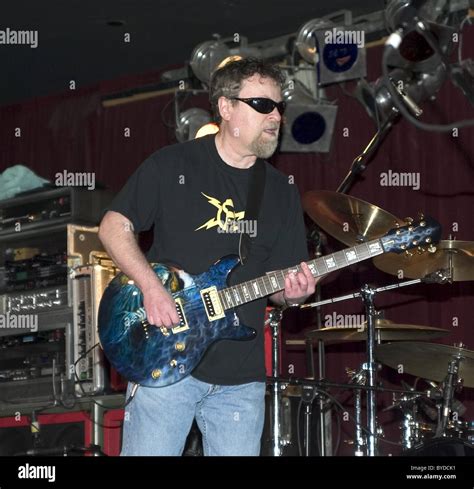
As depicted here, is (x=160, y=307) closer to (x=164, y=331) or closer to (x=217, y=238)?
(x=164, y=331)

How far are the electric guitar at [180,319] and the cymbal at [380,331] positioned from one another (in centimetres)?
184

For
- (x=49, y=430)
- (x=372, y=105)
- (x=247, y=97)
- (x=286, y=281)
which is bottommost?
(x=49, y=430)

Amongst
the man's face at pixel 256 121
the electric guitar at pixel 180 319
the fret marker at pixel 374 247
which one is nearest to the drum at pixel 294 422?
the fret marker at pixel 374 247

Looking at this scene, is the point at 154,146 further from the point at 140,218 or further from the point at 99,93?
the point at 140,218

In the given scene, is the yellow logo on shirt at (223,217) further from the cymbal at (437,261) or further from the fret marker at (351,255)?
the cymbal at (437,261)

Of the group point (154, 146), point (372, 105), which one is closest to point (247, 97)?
point (372, 105)

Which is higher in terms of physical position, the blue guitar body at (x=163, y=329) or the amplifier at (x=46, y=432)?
the blue guitar body at (x=163, y=329)

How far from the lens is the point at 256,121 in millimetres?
3844

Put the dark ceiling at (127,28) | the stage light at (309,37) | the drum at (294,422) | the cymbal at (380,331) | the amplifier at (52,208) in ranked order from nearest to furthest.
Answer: the cymbal at (380,331) < the drum at (294,422) < the amplifier at (52,208) < the stage light at (309,37) < the dark ceiling at (127,28)

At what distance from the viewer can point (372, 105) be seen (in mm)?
7945

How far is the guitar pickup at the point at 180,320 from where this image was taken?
12.1ft

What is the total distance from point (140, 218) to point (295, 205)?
0.62 meters

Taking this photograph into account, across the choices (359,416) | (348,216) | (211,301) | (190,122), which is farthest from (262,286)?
(190,122)

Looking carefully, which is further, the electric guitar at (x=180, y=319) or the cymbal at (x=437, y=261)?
the cymbal at (x=437, y=261)
